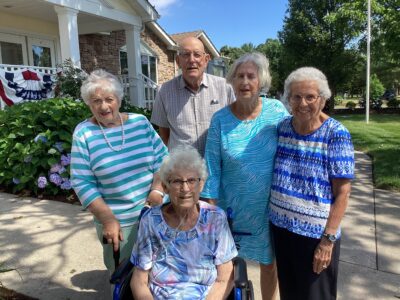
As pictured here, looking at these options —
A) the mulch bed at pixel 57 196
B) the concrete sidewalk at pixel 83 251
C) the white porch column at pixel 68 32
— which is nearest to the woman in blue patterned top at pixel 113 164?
the concrete sidewalk at pixel 83 251

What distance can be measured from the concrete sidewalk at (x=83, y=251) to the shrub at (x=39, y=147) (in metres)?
0.39

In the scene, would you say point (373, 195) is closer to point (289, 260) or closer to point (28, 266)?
point (289, 260)

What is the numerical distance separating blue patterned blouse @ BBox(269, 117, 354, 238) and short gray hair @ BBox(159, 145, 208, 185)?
0.46m

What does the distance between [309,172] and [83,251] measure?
2.56m

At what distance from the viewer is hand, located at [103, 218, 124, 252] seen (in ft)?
6.78

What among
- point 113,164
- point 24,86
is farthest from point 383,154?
point 24,86

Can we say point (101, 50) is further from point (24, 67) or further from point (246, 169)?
point (246, 169)

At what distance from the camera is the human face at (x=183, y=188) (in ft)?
6.35

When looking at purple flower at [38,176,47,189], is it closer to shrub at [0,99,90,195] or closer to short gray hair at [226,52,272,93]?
shrub at [0,99,90,195]

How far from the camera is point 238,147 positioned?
7.13 feet

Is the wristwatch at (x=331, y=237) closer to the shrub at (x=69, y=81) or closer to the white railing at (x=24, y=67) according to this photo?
the shrub at (x=69, y=81)

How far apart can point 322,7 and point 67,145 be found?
21.5 m

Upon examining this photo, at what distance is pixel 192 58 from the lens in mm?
2475

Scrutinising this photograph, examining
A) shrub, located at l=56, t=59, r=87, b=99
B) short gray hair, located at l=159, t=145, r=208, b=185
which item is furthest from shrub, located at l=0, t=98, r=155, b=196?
short gray hair, located at l=159, t=145, r=208, b=185
